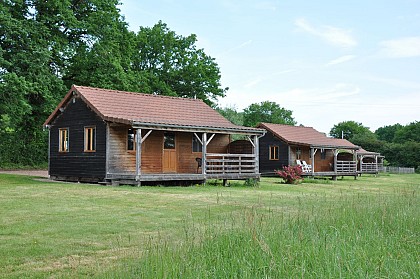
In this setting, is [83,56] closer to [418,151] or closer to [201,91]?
[201,91]

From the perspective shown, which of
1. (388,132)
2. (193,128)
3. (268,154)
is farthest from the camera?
(388,132)

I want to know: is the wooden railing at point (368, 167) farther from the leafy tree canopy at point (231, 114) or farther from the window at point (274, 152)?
the leafy tree canopy at point (231, 114)

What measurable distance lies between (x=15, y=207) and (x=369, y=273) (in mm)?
9472

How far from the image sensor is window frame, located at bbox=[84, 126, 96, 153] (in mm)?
22047

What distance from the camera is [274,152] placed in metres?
36.4

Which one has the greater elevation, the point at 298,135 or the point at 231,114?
the point at 231,114

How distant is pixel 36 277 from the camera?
20.0 feet

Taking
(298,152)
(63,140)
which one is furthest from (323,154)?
(63,140)

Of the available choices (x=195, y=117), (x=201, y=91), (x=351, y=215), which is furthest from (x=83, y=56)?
(x=351, y=215)

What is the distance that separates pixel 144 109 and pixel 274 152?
15.1 meters

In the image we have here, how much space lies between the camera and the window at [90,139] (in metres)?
Result: 22.0

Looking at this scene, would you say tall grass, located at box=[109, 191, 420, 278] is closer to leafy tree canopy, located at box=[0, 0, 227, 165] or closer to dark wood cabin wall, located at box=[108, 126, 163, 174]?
dark wood cabin wall, located at box=[108, 126, 163, 174]

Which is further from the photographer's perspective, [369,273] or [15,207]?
[15,207]

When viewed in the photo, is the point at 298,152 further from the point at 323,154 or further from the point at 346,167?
the point at 346,167
